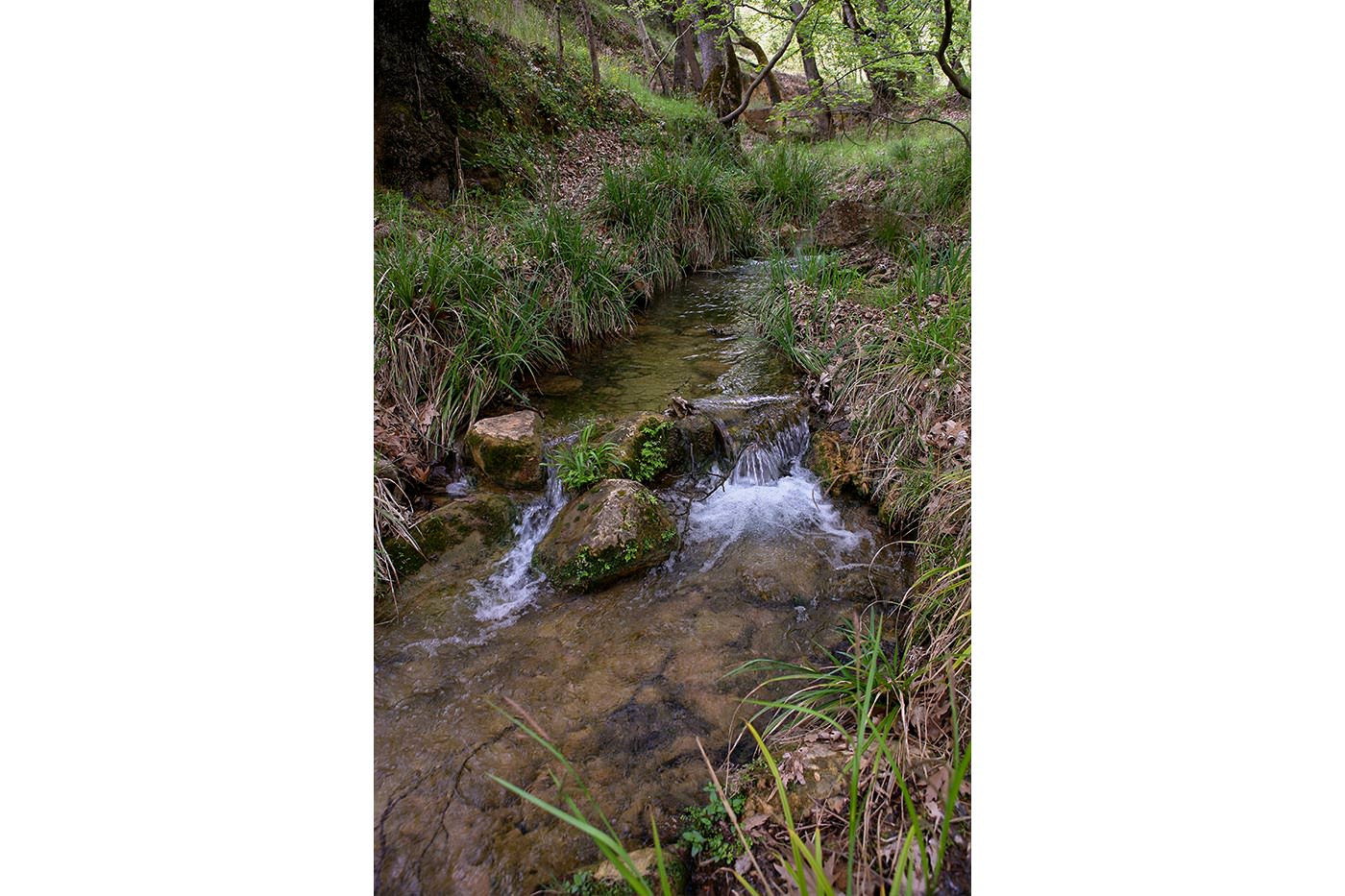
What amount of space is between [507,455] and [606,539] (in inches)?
37.8

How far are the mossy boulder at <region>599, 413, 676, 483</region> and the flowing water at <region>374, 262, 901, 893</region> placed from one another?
0.53 ft

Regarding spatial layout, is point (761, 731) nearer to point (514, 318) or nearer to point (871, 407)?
point (871, 407)

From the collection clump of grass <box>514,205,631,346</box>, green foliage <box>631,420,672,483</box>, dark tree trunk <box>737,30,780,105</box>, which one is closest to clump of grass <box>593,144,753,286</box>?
clump of grass <box>514,205,631,346</box>

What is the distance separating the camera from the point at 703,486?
3.53m

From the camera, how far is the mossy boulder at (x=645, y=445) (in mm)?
3438

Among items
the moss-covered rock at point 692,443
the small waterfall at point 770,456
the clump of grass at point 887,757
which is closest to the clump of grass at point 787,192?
the small waterfall at point 770,456

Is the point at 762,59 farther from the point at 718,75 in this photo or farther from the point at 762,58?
the point at 718,75

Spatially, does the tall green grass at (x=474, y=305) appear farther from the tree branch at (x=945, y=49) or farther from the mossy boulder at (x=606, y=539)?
the tree branch at (x=945, y=49)

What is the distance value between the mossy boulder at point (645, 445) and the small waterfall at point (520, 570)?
0.40 metres

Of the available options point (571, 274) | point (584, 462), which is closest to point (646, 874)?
point (584, 462)

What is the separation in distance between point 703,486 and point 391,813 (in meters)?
2.19

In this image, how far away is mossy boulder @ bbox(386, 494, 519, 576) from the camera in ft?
9.50

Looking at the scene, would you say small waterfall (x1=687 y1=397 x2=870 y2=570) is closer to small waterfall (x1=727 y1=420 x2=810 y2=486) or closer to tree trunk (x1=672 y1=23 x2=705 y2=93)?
small waterfall (x1=727 y1=420 x2=810 y2=486)

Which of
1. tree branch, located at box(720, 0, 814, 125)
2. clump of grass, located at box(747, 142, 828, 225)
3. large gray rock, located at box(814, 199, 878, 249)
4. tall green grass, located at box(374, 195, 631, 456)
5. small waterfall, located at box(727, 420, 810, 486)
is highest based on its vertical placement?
tree branch, located at box(720, 0, 814, 125)
